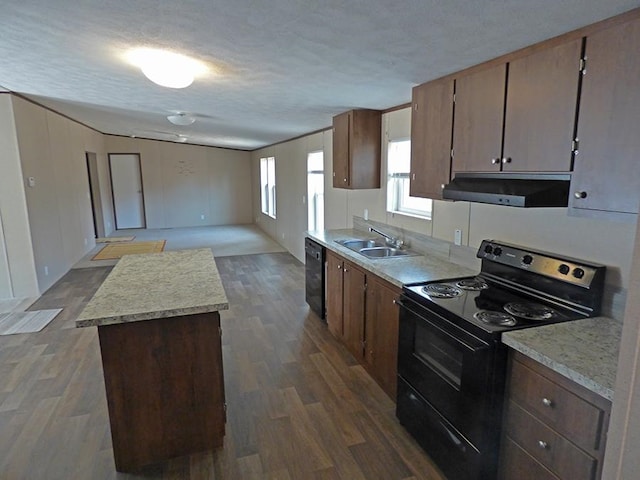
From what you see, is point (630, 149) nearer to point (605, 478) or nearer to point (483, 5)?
point (483, 5)

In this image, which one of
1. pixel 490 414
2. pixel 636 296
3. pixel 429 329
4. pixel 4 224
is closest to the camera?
pixel 636 296

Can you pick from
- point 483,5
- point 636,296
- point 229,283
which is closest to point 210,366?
point 636,296

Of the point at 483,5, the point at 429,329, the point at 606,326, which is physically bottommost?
the point at 429,329

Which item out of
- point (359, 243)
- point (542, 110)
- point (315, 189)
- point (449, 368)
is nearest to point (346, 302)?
point (359, 243)

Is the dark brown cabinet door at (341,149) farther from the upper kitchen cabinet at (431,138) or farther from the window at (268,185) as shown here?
the window at (268,185)

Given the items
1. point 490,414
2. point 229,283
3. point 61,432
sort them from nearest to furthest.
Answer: point 490,414 → point 61,432 → point 229,283

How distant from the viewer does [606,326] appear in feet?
5.60

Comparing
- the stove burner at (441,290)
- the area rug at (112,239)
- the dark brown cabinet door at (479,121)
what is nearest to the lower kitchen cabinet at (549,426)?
the stove burner at (441,290)

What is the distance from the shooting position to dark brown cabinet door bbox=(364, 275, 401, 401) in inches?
101

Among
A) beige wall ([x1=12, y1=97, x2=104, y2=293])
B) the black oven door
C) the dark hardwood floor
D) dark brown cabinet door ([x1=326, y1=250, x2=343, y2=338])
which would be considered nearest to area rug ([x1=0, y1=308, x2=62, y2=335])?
the dark hardwood floor

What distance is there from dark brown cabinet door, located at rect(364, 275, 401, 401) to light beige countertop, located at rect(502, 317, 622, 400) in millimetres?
930

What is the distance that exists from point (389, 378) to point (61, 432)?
6.90ft

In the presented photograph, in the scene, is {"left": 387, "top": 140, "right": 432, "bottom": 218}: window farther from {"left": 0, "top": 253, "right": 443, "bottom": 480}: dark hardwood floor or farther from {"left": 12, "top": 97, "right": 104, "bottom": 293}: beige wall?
{"left": 12, "top": 97, "right": 104, "bottom": 293}: beige wall

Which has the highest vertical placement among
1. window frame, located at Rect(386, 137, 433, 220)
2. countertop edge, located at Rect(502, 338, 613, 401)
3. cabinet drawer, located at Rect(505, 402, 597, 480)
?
window frame, located at Rect(386, 137, 433, 220)
